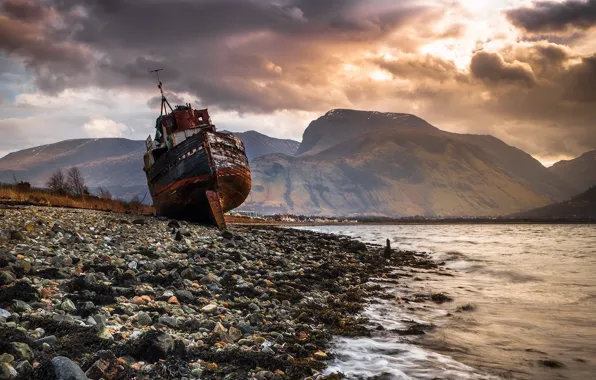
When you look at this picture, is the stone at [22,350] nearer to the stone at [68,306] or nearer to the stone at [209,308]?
the stone at [68,306]

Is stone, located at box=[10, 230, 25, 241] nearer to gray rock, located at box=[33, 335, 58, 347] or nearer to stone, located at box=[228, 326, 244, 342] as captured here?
gray rock, located at box=[33, 335, 58, 347]

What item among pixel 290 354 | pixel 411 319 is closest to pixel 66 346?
pixel 290 354

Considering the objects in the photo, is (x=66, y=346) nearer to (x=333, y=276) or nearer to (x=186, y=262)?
(x=186, y=262)

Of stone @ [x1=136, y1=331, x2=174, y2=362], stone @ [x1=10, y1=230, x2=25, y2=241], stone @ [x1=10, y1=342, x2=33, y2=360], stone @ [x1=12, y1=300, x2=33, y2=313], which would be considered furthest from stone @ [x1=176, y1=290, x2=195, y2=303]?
stone @ [x1=10, y1=230, x2=25, y2=241]

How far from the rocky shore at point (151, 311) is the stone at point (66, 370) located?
0.01 metres

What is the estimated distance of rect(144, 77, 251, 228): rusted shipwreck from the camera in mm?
25938

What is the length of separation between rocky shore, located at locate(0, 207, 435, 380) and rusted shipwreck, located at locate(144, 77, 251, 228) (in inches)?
440

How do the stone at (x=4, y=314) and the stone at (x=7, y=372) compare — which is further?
the stone at (x=4, y=314)

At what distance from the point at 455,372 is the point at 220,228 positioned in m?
19.8

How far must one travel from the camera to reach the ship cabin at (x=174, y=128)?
1253 inches

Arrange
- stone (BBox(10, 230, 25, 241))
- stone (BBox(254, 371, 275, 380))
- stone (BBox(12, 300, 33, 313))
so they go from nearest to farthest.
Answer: stone (BBox(254, 371, 275, 380)) < stone (BBox(12, 300, 33, 313)) < stone (BBox(10, 230, 25, 241))

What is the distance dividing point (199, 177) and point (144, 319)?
19.8 m

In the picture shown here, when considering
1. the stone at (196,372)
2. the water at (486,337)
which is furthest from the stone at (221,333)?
the water at (486,337)

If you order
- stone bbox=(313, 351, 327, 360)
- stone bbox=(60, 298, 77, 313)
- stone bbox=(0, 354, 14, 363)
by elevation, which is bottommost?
stone bbox=(313, 351, 327, 360)
